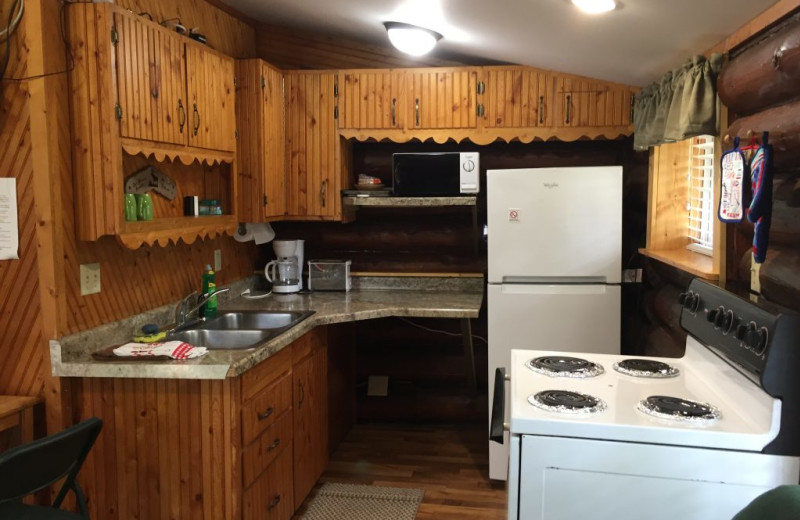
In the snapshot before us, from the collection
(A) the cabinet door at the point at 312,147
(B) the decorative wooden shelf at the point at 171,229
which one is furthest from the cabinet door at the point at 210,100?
(A) the cabinet door at the point at 312,147

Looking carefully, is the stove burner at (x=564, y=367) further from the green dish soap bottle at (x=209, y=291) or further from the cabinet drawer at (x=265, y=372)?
the green dish soap bottle at (x=209, y=291)

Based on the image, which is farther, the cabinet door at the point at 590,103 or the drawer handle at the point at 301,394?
the cabinet door at the point at 590,103

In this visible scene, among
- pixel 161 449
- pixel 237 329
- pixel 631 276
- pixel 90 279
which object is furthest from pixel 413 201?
pixel 161 449

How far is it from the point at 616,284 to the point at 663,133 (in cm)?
85

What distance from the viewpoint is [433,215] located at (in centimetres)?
415

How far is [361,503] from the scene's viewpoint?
10.7 ft

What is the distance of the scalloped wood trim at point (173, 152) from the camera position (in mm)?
2424

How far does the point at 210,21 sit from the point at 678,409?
289cm

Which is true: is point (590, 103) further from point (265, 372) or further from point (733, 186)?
point (265, 372)

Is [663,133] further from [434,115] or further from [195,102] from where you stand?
[195,102]

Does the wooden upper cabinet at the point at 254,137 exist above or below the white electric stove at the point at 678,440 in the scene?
above

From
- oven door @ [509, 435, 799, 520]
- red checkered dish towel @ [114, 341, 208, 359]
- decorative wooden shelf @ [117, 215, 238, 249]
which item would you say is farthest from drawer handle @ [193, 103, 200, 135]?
oven door @ [509, 435, 799, 520]

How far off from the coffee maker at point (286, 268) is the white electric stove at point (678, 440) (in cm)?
229

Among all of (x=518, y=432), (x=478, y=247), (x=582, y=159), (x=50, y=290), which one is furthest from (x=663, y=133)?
(x=50, y=290)
